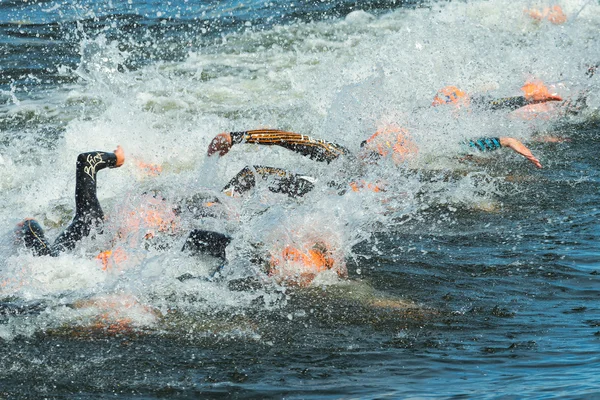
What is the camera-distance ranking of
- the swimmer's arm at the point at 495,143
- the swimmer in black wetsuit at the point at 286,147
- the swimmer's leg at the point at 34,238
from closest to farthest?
the swimmer's leg at the point at 34,238, the swimmer in black wetsuit at the point at 286,147, the swimmer's arm at the point at 495,143

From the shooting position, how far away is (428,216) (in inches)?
302

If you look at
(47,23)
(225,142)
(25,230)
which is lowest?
(25,230)

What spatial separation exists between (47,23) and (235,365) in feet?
45.3

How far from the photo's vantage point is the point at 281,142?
7145 millimetres

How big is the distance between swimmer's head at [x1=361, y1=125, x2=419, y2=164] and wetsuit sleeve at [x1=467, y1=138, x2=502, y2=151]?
0.85 meters

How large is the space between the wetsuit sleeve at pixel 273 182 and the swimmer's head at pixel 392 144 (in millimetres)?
1172

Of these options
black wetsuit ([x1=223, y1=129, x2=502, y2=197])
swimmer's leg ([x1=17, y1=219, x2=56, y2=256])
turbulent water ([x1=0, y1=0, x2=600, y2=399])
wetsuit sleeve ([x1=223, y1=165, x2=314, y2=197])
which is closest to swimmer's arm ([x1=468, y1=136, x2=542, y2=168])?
turbulent water ([x1=0, y1=0, x2=600, y2=399])

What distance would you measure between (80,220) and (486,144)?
15.2ft

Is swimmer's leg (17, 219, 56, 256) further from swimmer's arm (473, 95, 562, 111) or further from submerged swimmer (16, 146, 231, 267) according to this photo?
swimmer's arm (473, 95, 562, 111)

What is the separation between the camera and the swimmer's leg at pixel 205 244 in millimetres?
6062

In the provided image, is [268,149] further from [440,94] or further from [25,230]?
[25,230]

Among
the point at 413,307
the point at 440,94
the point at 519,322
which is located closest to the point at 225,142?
the point at 413,307

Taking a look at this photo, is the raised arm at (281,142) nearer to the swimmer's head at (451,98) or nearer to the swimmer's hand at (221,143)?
the swimmer's hand at (221,143)

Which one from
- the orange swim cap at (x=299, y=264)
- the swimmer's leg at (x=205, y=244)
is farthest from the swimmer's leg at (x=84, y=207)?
the orange swim cap at (x=299, y=264)
